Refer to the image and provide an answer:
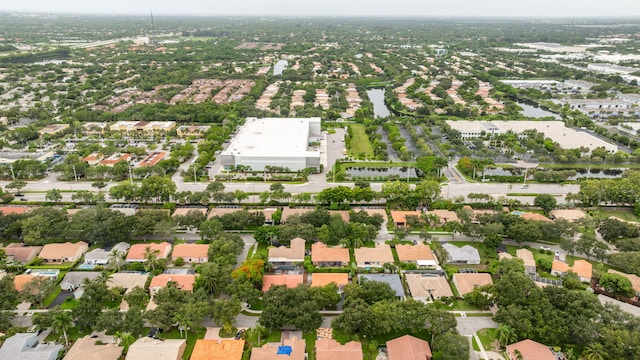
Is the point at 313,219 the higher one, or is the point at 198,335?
the point at 313,219

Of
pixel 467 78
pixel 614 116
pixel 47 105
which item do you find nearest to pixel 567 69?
pixel 467 78

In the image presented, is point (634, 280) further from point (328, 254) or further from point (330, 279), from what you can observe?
point (328, 254)

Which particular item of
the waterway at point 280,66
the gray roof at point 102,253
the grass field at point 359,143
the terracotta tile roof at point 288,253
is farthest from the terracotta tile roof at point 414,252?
the waterway at point 280,66

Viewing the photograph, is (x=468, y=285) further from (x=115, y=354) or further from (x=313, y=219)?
(x=115, y=354)

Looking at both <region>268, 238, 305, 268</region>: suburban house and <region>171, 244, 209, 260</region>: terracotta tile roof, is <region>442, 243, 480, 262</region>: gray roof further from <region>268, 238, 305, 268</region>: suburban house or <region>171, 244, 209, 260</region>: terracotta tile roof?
<region>171, 244, 209, 260</region>: terracotta tile roof

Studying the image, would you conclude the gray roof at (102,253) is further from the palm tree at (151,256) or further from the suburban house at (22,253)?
the suburban house at (22,253)
